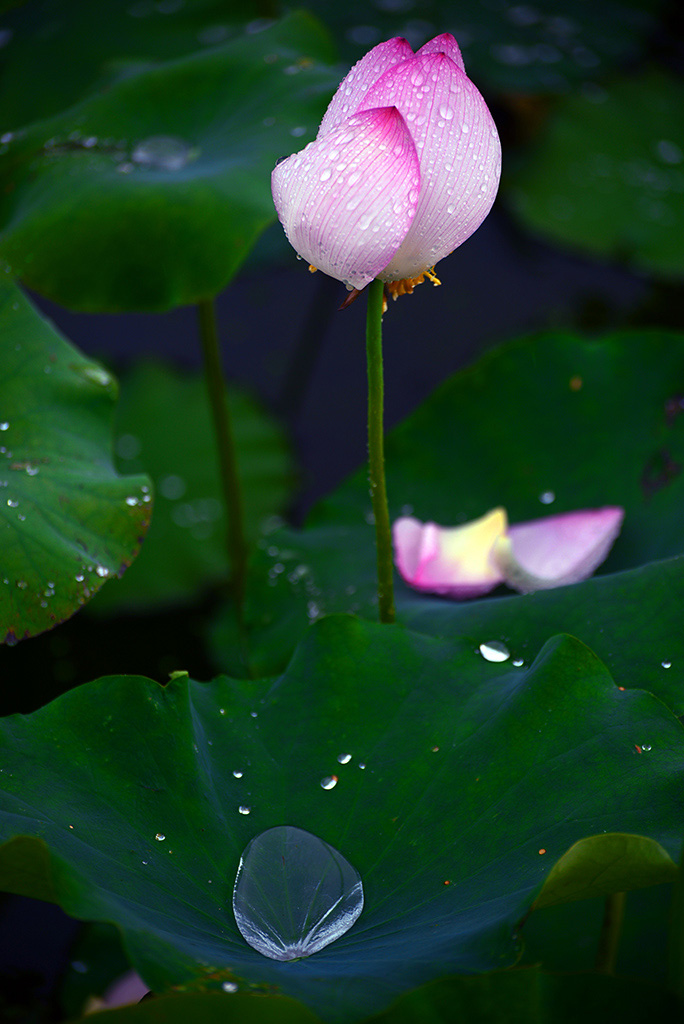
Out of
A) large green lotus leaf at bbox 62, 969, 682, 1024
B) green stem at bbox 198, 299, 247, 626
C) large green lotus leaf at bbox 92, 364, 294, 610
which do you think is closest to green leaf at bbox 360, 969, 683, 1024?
large green lotus leaf at bbox 62, 969, 682, 1024

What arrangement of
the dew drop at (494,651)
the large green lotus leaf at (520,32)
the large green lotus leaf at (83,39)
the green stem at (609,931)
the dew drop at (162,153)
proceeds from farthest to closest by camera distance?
1. the large green lotus leaf at (520,32)
2. the large green lotus leaf at (83,39)
3. the dew drop at (162,153)
4. the green stem at (609,931)
5. the dew drop at (494,651)

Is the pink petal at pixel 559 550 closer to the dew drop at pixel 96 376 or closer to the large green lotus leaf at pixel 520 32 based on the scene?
the dew drop at pixel 96 376

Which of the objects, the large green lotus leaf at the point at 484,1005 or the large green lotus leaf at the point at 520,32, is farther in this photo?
the large green lotus leaf at the point at 520,32

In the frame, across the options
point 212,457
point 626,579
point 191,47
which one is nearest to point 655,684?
point 626,579

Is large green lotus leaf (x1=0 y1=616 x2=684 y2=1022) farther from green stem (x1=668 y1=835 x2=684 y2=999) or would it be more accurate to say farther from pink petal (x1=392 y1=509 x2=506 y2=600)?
pink petal (x1=392 y1=509 x2=506 y2=600)

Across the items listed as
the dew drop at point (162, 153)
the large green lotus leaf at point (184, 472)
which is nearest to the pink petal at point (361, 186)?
the dew drop at point (162, 153)
